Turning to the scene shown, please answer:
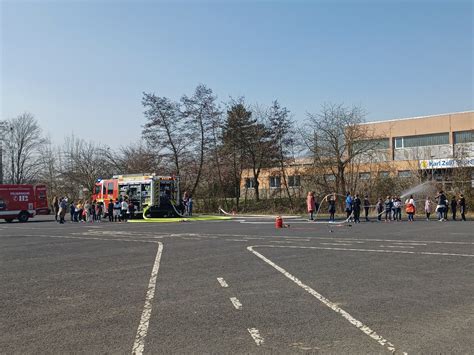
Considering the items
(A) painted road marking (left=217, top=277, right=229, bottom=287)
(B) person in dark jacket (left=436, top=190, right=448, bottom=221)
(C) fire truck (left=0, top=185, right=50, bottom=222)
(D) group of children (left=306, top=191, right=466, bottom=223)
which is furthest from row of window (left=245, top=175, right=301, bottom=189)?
(A) painted road marking (left=217, top=277, right=229, bottom=287)

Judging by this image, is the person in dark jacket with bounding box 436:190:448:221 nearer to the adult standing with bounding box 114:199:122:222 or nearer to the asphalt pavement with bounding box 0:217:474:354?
the asphalt pavement with bounding box 0:217:474:354

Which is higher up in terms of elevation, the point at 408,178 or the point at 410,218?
the point at 408,178

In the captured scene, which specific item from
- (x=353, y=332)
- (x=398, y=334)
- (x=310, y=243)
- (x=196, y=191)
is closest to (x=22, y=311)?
(x=353, y=332)

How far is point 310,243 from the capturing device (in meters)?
16.4

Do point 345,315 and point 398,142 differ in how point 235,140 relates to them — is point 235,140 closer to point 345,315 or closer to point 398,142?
point 398,142

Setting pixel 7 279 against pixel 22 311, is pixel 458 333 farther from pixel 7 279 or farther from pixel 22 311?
pixel 7 279

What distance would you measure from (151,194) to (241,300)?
2681cm

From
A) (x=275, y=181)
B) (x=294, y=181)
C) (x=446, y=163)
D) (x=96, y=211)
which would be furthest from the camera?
(x=275, y=181)

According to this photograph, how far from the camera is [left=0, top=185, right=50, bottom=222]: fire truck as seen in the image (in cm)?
3572

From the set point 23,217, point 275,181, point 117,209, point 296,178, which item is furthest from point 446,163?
point 23,217

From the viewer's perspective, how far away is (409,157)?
46.7 metres

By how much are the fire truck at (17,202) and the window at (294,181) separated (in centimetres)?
2128

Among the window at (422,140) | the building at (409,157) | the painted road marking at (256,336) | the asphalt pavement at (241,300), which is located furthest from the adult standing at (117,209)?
the window at (422,140)

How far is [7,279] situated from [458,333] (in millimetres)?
8566
